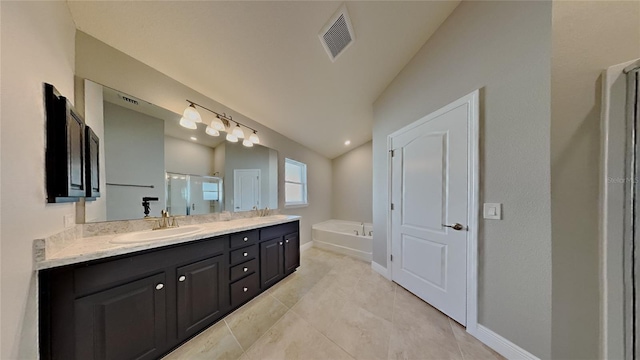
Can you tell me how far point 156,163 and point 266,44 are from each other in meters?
1.52

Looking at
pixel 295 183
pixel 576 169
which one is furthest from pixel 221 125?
pixel 576 169

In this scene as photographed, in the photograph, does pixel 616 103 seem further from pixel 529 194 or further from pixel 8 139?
pixel 8 139

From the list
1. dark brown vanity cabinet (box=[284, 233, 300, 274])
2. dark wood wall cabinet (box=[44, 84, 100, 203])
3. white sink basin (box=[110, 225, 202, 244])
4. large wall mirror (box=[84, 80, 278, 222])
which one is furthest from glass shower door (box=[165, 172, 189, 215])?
dark brown vanity cabinet (box=[284, 233, 300, 274])

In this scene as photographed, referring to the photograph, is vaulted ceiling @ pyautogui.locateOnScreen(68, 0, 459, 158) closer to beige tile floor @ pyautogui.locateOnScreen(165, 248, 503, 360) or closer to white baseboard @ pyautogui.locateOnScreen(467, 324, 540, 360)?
beige tile floor @ pyautogui.locateOnScreen(165, 248, 503, 360)

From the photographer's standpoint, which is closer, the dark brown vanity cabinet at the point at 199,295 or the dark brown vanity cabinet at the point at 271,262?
the dark brown vanity cabinet at the point at 199,295

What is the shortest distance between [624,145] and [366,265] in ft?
8.98

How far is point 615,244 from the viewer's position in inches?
44.5

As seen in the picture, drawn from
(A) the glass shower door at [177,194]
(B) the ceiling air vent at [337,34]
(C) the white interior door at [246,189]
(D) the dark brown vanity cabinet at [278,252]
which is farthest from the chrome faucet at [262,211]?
(B) the ceiling air vent at [337,34]

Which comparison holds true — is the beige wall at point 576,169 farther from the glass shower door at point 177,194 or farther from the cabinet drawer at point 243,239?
the glass shower door at point 177,194

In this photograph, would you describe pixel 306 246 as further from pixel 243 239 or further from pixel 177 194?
pixel 177 194

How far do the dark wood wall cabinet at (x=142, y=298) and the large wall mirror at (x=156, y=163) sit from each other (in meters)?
0.58

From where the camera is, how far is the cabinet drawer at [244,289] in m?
1.80

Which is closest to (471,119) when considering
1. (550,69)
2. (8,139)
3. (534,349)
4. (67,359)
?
(550,69)

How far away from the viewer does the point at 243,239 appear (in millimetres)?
1933
